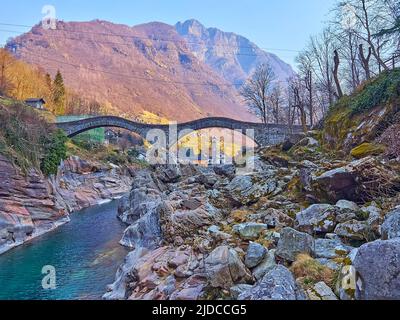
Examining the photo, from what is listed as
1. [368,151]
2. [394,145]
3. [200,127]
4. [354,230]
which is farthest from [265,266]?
[200,127]

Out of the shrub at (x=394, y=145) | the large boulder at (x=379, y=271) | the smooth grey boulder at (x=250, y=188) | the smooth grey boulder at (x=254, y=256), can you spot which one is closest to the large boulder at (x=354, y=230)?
the smooth grey boulder at (x=254, y=256)

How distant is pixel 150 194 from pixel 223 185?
38.8 ft

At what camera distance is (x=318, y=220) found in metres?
9.22

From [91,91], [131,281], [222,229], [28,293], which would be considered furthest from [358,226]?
[91,91]

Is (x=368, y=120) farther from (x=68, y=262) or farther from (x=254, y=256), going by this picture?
(x=68, y=262)

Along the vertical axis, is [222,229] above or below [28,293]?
above

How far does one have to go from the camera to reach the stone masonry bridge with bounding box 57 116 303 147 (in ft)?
139

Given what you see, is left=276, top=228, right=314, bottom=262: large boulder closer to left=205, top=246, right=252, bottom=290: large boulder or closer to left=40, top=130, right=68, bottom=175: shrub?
left=205, top=246, right=252, bottom=290: large boulder

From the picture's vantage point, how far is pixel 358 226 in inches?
315

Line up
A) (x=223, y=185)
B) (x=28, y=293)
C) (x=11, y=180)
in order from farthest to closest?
(x=11, y=180), (x=223, y=185), (x=28, y=293)

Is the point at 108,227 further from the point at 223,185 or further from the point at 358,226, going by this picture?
the point at 358,226

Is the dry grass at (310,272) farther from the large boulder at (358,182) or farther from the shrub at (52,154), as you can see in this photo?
the shrub at (52,154)
